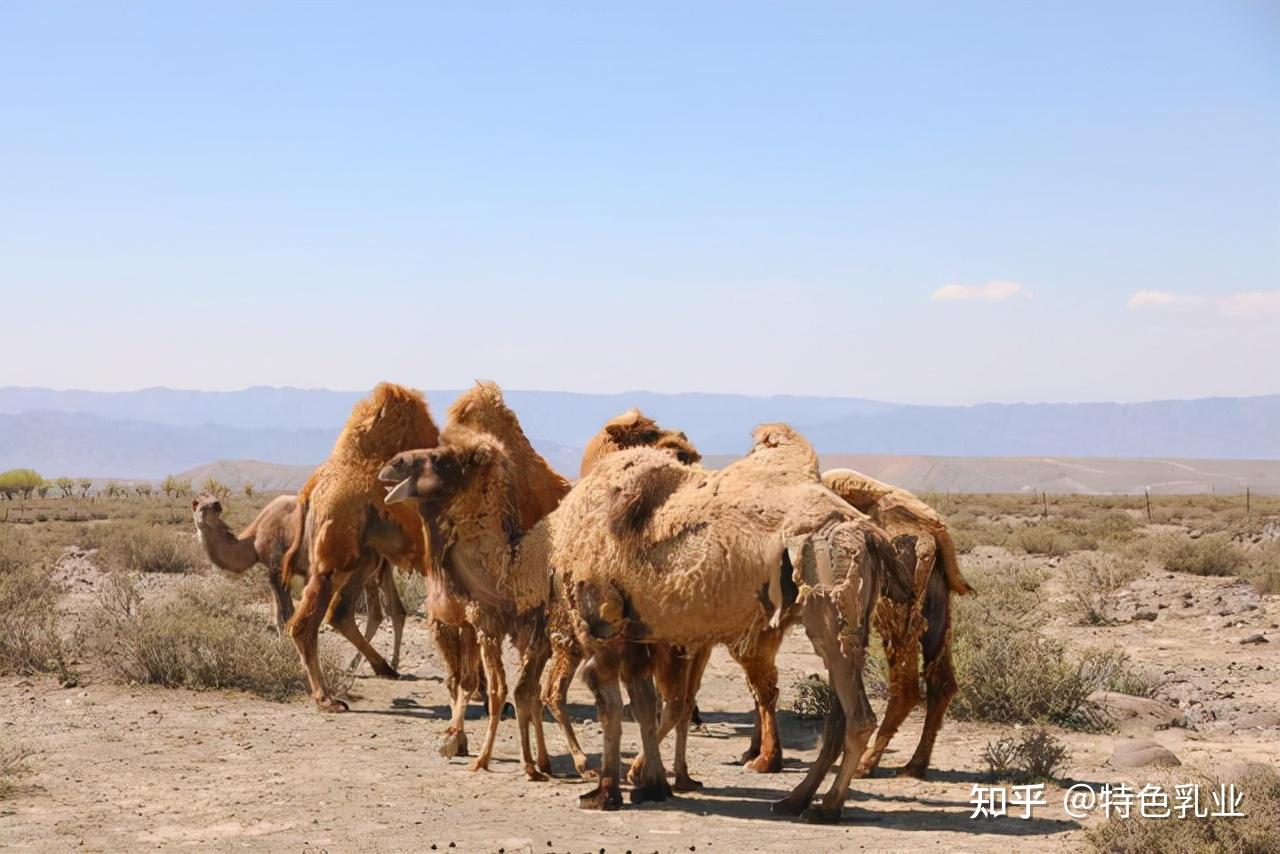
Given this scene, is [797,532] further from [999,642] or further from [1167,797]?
[999,642]

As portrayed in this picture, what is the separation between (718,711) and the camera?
12820 mm

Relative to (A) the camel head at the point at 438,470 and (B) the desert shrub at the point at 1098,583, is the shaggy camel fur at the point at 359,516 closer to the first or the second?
(A) the camel head at the point at 438,470

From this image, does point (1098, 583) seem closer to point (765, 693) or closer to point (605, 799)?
point (765, 693)

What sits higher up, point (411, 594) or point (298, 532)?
point (298, 532)

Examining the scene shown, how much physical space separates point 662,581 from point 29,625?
30.0 ft

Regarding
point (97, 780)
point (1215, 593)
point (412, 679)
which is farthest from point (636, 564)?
point (1215, 593)

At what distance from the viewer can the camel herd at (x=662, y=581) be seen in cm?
791

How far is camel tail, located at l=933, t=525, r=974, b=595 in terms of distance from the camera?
30.8 ft

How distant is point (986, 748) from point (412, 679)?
6528 millimetres

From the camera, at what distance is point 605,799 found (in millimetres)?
8492

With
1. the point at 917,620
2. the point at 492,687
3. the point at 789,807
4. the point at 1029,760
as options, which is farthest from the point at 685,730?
the point at 1029,760

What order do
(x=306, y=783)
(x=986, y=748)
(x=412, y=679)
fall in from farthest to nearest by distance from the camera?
(x=412, y=679) → (x=986, y=748) → (x=306, y=783)

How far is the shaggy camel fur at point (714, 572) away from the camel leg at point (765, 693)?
105 cm

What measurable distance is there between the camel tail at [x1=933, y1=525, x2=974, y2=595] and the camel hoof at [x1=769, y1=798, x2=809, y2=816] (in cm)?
206
